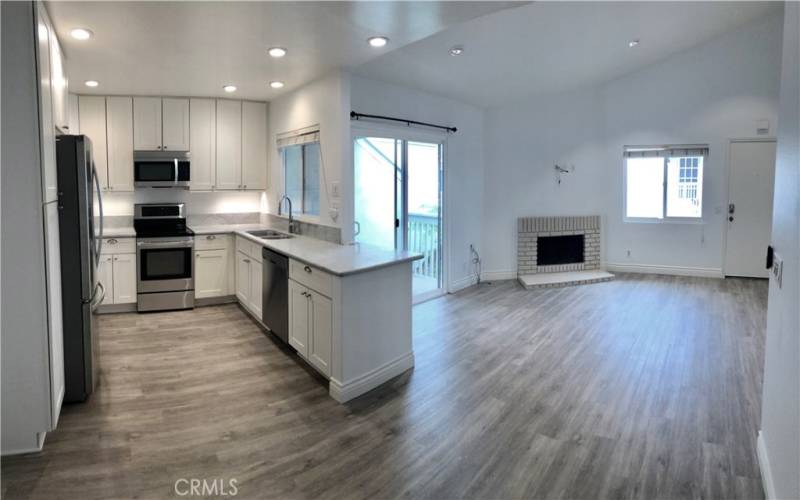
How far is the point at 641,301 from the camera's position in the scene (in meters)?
6.01

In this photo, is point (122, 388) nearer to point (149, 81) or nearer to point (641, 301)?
point (149, 81)

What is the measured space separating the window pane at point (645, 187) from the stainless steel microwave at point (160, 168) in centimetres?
653

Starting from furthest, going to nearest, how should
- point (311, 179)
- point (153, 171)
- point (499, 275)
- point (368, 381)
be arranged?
point (499, 275) < point (153, 171) < point (311, 179) < point (368, 381)

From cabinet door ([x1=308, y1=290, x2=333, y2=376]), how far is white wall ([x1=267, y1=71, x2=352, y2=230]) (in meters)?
1.18

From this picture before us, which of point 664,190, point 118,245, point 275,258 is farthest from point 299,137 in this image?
point 664,190

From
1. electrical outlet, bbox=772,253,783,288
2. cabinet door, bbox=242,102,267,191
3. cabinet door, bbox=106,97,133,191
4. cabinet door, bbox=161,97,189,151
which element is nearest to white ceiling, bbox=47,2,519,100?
cabinet door, bbox=106,97,133,191

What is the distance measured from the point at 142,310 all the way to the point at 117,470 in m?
3.34

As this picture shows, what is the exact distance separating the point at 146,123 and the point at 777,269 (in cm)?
592

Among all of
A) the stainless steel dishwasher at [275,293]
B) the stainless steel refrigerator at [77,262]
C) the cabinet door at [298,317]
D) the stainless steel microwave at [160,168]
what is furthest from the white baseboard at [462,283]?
the stainless steel refrigerator at [77,262]

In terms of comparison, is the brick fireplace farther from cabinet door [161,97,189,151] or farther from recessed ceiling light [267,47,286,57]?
cabinet door [161,97,189,151]

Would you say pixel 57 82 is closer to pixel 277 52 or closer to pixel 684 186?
pixel 277 52

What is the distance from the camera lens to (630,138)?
7758 mm

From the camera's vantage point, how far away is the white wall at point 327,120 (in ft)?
14.3

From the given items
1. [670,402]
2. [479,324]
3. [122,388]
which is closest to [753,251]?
[479,324]
